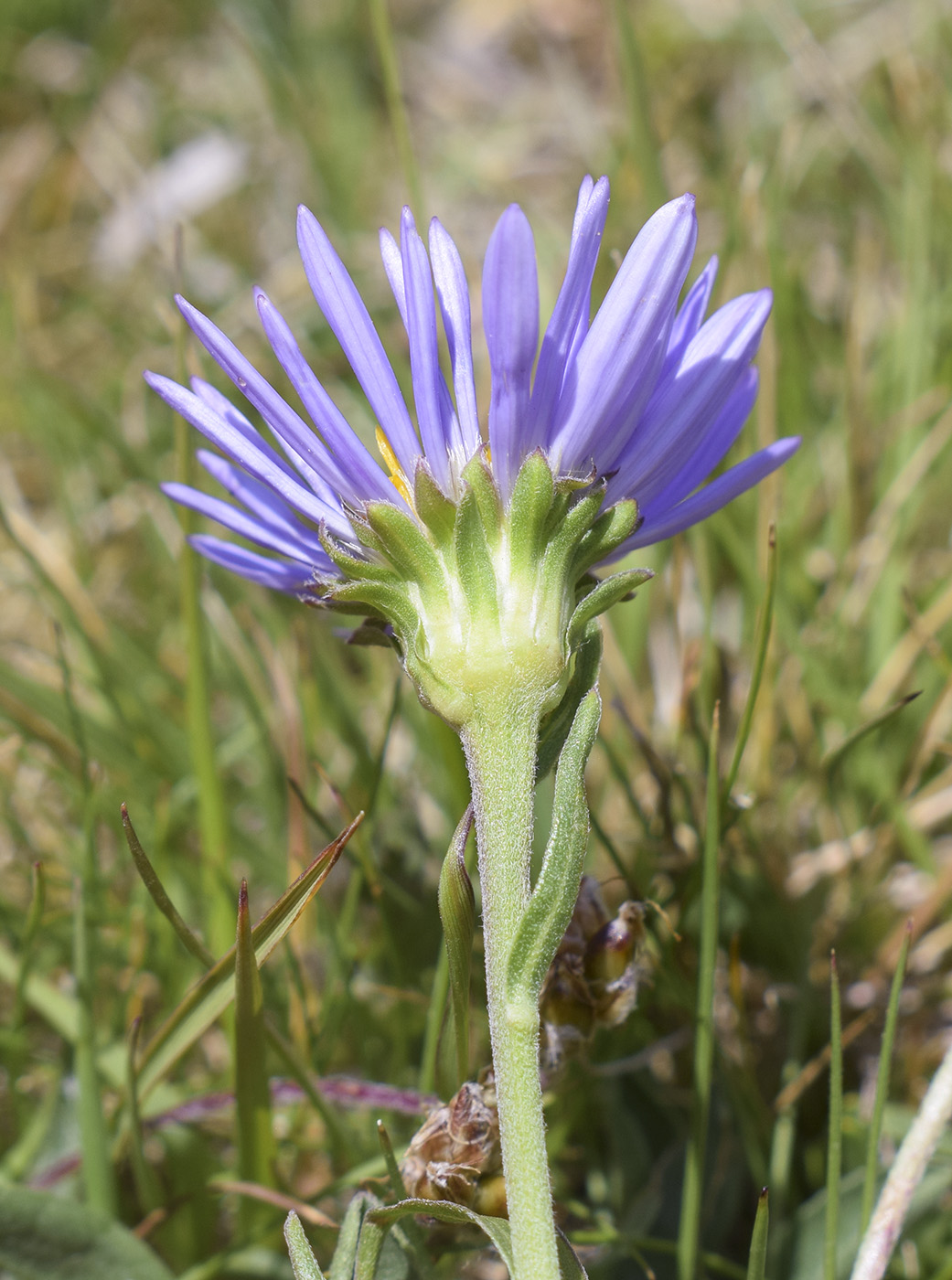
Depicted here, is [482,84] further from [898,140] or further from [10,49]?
[898,140]

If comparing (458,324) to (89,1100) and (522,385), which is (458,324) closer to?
(522,385)

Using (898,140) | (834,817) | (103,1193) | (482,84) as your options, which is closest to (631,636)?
(834,817)

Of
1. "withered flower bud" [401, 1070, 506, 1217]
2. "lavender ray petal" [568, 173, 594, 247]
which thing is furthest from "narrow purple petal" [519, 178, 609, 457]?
"withered flower bud" [401, 1070, 506, 1217]

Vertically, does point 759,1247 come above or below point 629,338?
below

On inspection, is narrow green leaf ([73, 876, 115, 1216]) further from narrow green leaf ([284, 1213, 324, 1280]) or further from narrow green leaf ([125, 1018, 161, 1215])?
narrow green leaf ([284, 1213, 324, 1280])

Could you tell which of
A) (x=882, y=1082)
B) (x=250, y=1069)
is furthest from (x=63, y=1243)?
A: (x=882, y=1082)
